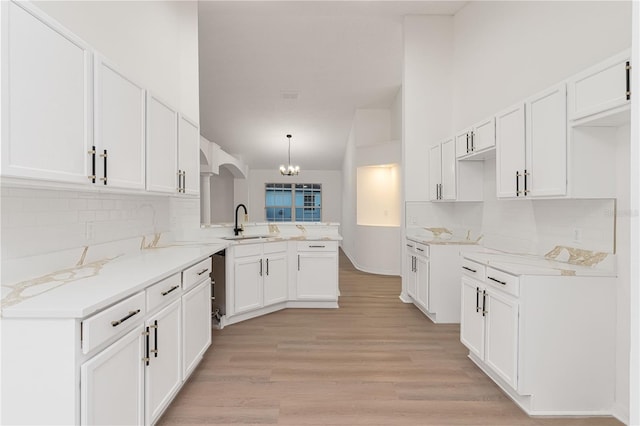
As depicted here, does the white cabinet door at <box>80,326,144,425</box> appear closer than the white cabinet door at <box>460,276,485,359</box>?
Yes

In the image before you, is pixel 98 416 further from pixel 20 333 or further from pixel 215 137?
pixel 215 137

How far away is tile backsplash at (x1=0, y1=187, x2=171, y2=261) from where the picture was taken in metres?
1.71

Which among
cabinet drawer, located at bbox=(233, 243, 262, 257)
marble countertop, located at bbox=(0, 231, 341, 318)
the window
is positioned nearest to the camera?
marble countertop, located at bbox=(0, 231, 341, 318)

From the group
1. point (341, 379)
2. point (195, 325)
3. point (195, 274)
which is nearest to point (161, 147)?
point (195, 274)

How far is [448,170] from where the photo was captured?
4242 mm

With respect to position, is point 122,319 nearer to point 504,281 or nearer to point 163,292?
point 163,292

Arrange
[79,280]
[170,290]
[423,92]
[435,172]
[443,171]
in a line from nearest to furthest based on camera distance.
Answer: [79,280]
[170,290]
[443,171]
[435,172]
[423,92]

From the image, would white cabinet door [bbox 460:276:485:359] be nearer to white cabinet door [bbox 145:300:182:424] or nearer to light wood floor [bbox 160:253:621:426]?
light wood floor [bbox 160:253:621:426]

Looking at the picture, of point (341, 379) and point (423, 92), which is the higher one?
point (423, 92)

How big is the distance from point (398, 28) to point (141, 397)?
544cm

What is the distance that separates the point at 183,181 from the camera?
318 cm

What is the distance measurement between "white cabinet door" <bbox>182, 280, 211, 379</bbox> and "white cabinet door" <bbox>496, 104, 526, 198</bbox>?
271 centimetres

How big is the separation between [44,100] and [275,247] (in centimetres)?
300

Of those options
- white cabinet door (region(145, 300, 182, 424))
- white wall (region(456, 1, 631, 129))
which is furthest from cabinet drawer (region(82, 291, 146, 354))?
white wall (region(456, 1, 631, 129))
